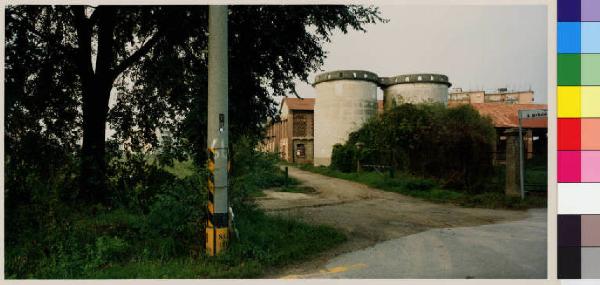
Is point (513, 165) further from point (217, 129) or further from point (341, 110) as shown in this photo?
point (341, 110)

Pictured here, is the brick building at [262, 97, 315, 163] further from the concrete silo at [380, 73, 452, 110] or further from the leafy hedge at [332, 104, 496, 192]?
the leafy hedge at [332, 104, 496, 192]

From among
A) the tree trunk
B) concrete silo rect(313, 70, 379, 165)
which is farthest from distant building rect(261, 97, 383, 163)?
the tree trunk

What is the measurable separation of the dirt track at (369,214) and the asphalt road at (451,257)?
0.38 meters

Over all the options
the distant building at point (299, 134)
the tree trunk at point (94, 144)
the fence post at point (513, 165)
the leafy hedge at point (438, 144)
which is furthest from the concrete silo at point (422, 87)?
the tree trunk at point (94, 144)

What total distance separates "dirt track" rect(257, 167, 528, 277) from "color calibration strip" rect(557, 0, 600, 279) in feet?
9.59

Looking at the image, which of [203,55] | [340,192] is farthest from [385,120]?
[203,55]

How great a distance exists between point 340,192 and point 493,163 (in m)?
5.92

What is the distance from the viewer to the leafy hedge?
14289mm

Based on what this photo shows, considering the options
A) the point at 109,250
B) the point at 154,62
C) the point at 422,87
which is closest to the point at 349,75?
the point at 422,87

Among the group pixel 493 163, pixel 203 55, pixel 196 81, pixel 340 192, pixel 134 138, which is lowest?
pixel 340 192

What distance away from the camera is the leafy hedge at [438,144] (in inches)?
563

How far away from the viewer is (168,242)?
5.80 m

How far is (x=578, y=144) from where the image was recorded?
19.0 ft

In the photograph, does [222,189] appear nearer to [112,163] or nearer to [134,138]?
[112,163]
